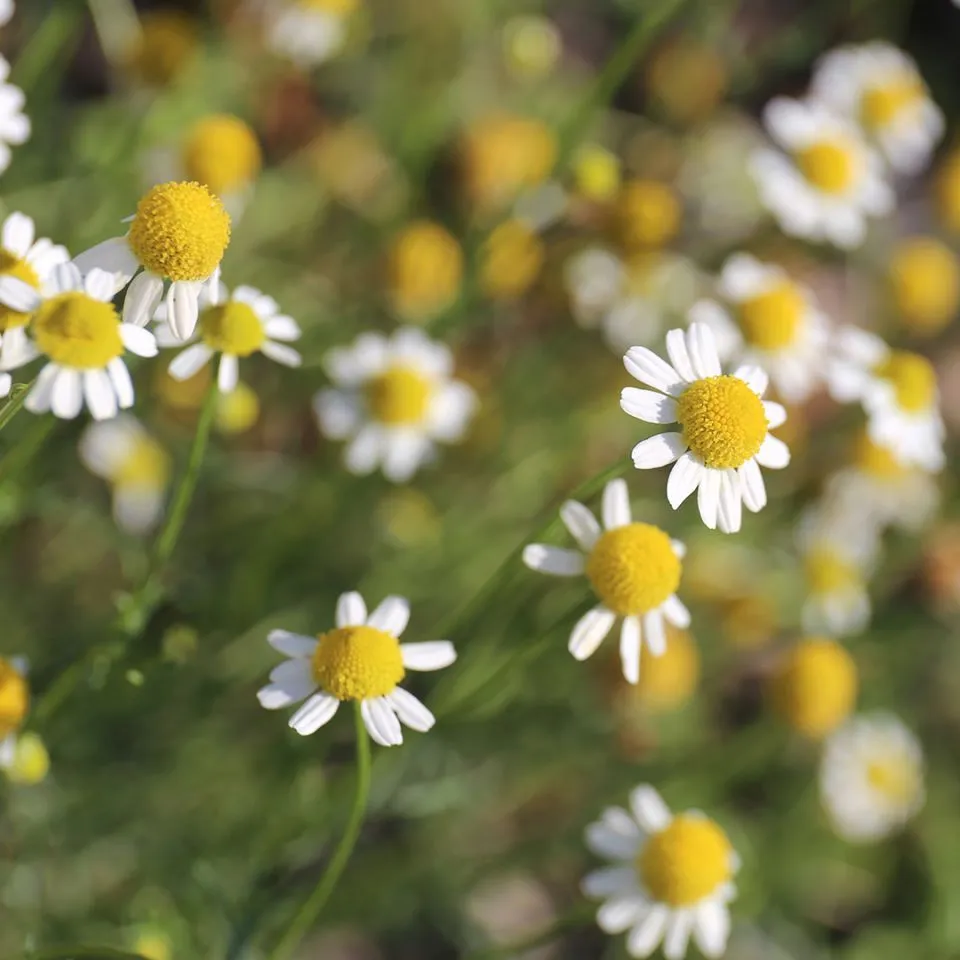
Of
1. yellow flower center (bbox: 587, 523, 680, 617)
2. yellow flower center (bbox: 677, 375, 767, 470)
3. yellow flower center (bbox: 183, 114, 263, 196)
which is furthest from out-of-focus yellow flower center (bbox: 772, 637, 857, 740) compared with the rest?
yellow flower center (bbox: 183, 114, 263, 196)

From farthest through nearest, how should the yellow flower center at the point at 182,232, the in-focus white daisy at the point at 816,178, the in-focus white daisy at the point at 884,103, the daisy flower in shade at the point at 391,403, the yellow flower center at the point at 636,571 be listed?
the in-focus white daisy at the point at 884,103 < the in-focus white daisy at the point at 816,178 < the daisy flower in shade at the point at 391,403 < the yellow flower center at the point at 636,571 < the yellow flower center at the point at 182,232

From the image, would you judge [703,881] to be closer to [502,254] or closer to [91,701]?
[91,701]

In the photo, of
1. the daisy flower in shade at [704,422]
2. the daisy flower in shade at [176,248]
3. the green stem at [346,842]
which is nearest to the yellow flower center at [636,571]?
the daisy flower in shade at [704,422]

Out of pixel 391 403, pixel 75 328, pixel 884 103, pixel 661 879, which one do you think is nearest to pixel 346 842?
pixel 661 879

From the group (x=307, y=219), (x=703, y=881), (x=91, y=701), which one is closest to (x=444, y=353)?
(x=307, y=219)

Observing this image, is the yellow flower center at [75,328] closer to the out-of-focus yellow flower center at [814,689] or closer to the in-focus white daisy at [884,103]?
the out-of-focus yellow flower center at [814,689]

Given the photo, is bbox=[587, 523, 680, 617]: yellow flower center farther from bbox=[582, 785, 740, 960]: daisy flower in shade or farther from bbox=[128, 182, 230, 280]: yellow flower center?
bbox=[128, 182, 230, 280]: yellow flower center
